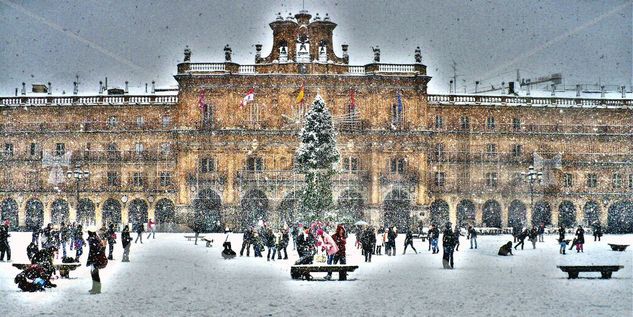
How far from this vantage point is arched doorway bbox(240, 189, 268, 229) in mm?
72438

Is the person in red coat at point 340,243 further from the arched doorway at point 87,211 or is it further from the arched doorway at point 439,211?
the arched doorway at point 87,211

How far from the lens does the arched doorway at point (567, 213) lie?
76625 mm

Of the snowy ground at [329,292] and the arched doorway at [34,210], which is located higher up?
the arched doorway at [34,210]

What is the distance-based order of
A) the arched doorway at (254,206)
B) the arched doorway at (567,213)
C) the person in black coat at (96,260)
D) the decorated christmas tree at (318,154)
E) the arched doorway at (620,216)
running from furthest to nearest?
the arched doorway at (567,213), the arched doorway at (620,216), the arched doorway at (254,206), the decorated christmas tree at (318,154), the person in black coat at (96,260)

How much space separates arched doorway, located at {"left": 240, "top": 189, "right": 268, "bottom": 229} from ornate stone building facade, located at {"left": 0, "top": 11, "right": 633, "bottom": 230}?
11 cm

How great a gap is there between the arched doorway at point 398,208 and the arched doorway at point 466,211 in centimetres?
492

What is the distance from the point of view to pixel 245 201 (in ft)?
239

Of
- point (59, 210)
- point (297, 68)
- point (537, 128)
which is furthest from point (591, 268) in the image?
point (59, 210)

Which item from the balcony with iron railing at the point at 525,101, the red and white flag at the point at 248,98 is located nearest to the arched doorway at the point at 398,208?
the balcony with iron railing at the point at 525,101

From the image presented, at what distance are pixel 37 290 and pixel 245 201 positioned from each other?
50421 millimetres

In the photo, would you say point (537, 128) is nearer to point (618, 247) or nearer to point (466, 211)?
point (466, 211)

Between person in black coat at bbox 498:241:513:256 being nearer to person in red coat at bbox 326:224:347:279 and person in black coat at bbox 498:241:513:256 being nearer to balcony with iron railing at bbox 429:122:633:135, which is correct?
person in red coat at bbox 326:224:347:279

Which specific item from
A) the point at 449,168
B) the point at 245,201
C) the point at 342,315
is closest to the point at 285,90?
the point at 245,201

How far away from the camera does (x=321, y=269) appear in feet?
85.7
